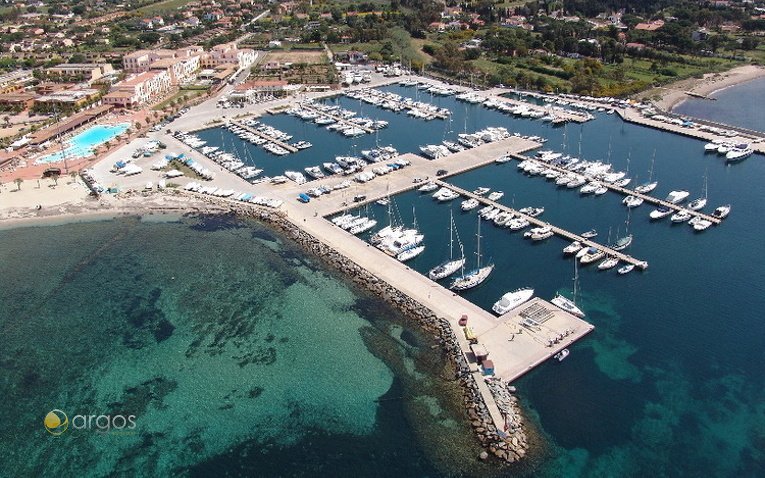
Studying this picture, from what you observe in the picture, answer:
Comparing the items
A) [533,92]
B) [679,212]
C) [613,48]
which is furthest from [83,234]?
[613,48]

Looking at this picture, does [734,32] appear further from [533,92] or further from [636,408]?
[636,408]

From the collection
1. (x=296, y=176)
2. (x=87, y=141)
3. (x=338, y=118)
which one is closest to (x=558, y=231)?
(x=296, y=176)

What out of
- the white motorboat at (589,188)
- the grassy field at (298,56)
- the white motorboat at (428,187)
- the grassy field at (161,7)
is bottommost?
the white motorboat at (589,188)

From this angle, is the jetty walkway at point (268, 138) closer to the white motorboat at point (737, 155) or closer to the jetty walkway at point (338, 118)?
the jetty walkway at point (338, 118)

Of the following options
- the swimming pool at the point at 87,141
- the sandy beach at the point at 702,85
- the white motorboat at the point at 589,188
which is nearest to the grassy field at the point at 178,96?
the swimming pool at the point at 87,141

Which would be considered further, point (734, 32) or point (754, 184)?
point (734, 32)

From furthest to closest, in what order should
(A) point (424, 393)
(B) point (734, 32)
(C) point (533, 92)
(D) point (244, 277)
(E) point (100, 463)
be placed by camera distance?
(B) point (734, 32) → (C) point (533, 92) → (D) point (244, 277) → (A) point (424, 393) → (E) point (100, 463)
